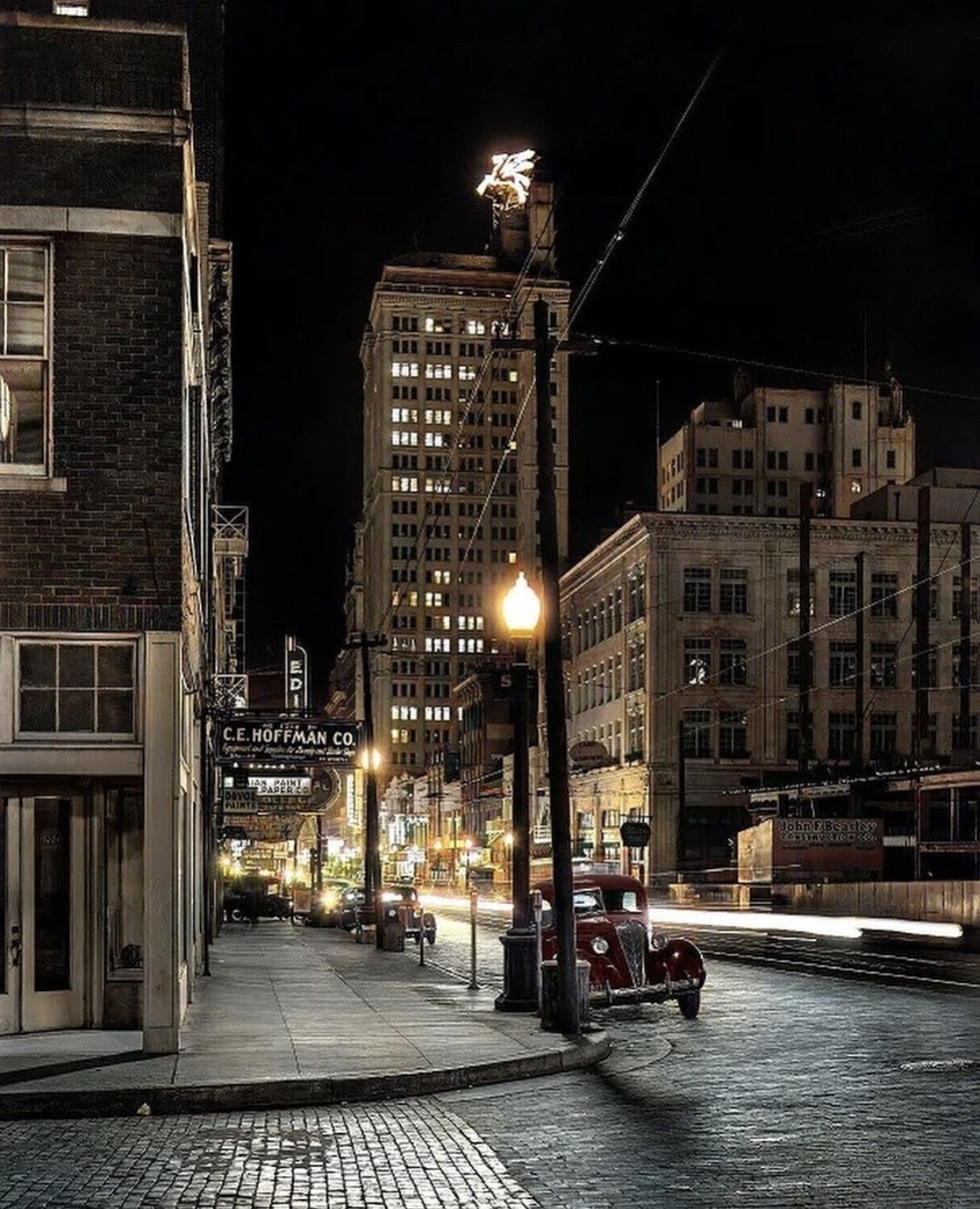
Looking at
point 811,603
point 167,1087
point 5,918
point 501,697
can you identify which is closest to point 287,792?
point 501,697

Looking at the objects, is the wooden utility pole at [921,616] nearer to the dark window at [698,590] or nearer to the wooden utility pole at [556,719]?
the dark window at [698,590]

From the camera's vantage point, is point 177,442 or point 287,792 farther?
Answer: point 287,792

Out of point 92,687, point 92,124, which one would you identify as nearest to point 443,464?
point 92,124

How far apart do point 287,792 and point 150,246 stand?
26005 millimetres

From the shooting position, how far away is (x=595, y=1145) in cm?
1167

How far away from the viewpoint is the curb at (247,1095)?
13.5 metres

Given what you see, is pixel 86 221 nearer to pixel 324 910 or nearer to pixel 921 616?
pixel 324 910

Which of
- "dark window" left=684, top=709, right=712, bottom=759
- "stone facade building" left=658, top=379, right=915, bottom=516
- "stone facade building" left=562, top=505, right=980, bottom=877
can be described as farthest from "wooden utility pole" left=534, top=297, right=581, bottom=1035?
"stone facade building" left=658, top=379, right=915, bottom=516

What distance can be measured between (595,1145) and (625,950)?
9102mm

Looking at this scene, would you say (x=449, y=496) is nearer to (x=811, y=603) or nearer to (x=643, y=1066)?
(x=811, y=603)

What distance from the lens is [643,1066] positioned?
54.0 ft

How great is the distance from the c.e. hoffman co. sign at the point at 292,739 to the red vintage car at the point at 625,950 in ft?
20.3

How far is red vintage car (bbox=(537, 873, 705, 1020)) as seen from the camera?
20500 millimetres

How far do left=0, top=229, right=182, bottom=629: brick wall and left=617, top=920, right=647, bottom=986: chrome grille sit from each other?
6.97 meters
